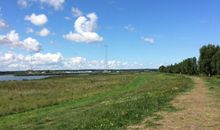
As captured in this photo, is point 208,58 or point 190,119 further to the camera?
point 208,58

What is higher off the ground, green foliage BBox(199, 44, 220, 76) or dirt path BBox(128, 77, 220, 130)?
green foliage BBox(199, 44, 220, 76)

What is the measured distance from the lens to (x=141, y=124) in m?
14.5

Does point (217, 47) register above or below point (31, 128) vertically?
above

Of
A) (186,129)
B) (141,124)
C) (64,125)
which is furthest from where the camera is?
(64,125)

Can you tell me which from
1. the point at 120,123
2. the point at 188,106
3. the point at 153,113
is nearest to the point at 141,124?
the point at 120,123

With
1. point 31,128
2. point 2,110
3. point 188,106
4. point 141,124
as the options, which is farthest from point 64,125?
point 2,110

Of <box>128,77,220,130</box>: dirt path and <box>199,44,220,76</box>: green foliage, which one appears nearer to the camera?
<box>128,77,220,130</box>: dirt path

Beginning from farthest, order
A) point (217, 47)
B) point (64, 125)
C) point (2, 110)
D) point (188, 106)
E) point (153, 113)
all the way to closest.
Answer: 1. point (217, 47)
2. point (2, 110)
3. point (188, 106)
4. point (153, 113)
5. point (64, 125)

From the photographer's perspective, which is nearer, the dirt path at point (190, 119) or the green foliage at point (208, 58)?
the dirt path at point (190, 119)

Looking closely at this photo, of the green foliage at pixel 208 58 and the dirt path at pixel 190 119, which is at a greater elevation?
the green foliage at pixel 208 58

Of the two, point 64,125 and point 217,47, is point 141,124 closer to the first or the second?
point 64,125

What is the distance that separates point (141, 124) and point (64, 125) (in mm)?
3505

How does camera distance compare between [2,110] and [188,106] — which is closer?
[188,106]

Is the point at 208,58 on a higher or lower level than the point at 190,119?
higher
